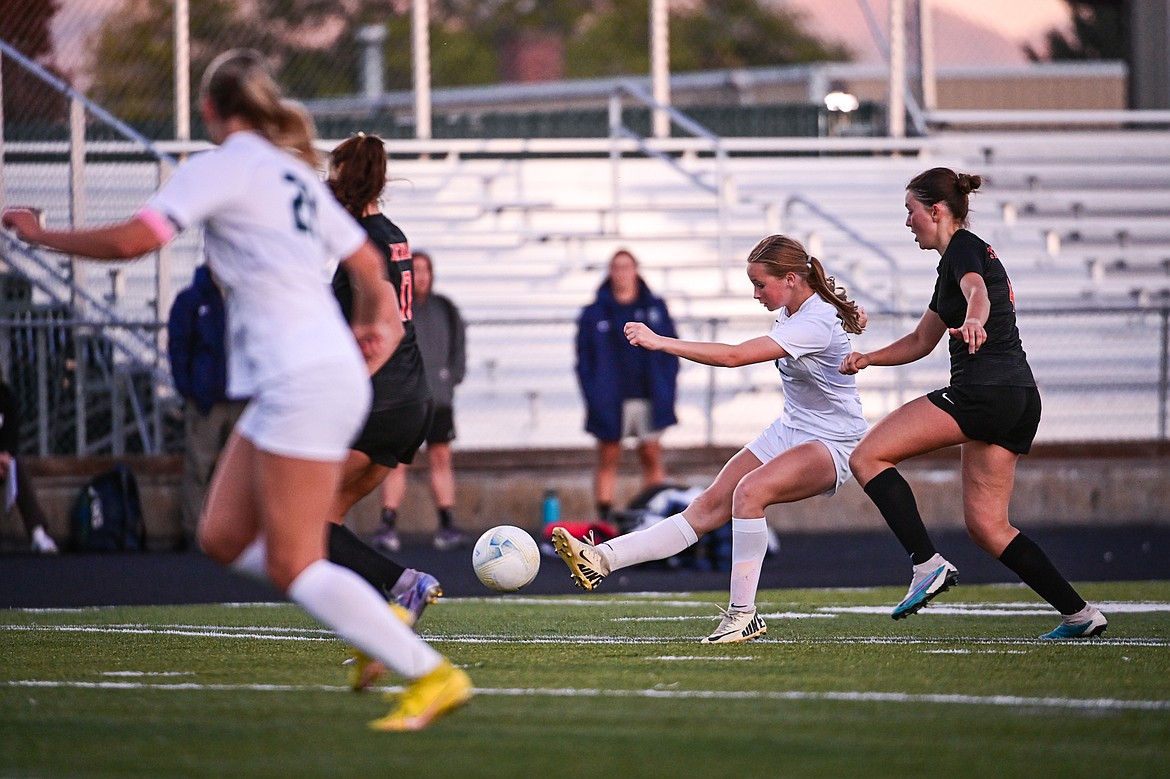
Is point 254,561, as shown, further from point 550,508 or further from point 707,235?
point 707,235

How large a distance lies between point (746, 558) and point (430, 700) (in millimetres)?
2910

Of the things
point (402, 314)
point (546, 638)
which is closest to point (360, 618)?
point (402, 314)

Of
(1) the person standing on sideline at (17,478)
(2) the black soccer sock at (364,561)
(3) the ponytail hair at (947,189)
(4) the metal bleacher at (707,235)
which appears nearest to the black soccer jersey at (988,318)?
(3) the ponytail hair at (947,189)

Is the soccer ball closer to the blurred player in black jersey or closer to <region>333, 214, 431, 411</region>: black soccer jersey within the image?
the blurred player in black jersey

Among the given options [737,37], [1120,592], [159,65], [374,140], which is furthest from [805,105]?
[737,37]

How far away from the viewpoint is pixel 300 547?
185 inches

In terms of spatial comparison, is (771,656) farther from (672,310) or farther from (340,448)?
(672,310)

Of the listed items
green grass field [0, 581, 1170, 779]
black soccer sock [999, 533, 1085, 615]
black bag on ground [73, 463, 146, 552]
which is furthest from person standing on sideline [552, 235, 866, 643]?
black bag on ground [73, 463, 146, 552]

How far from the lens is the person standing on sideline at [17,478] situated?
13.2 metres

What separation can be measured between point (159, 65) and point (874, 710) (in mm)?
15944

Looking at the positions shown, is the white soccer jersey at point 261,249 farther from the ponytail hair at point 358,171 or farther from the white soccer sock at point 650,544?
the white soccer sock at point 650,544

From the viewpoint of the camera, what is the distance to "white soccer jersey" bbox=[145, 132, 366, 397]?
465cm

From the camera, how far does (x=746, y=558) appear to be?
290 inches

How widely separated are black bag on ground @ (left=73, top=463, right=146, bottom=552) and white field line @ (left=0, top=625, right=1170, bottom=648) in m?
5.80
